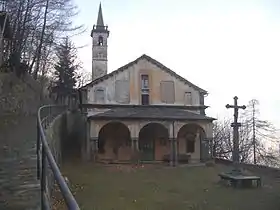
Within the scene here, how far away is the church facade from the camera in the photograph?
31547mm

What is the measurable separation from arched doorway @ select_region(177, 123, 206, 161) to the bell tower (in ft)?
96.2

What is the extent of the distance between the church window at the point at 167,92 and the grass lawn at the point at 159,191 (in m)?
8.38

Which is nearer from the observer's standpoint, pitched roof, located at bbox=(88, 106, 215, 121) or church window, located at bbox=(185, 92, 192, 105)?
pitched roof, located at bbox=(88, 106, 215, 121)

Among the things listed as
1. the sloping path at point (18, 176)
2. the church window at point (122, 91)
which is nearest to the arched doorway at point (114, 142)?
the church window at point (122, 91)

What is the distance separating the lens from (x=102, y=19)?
65250mm

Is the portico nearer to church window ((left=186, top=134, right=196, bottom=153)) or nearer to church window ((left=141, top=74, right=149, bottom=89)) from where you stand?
church window ((left=186, top=134, right=196, bottom=153))

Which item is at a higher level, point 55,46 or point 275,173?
point 55,46

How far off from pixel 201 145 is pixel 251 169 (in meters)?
6.50

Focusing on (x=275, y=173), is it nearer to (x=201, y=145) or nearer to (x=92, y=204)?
(x=201, y=145)

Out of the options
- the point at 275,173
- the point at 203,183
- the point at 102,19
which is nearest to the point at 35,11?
the point at 203,183

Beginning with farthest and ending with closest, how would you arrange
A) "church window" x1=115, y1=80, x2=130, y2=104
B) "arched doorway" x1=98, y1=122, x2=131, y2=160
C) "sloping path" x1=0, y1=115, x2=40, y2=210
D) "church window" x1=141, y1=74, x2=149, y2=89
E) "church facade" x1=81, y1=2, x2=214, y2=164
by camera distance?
1. "church window" x1=141, y1=74, x2=149, y2=89
2. "church window" x1=115, y1=80, x2=130, y2=104
3. "arched doorway" x1=98, y1=122, x2=131, y2=160
4. "church facade" x1=81, y1=2, x2=214, y2=164
5. "sloping path" x1=0, y1=115, x2=40, y2=210

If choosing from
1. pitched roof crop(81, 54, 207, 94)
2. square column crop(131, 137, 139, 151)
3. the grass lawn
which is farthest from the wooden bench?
pitched roof crop(81, 54, 207, 94)

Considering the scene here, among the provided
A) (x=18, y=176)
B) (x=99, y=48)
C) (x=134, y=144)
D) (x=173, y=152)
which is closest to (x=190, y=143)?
(x=173, y=152)

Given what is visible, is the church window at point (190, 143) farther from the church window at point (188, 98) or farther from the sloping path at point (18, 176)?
the sloping path at point (18, 176)
